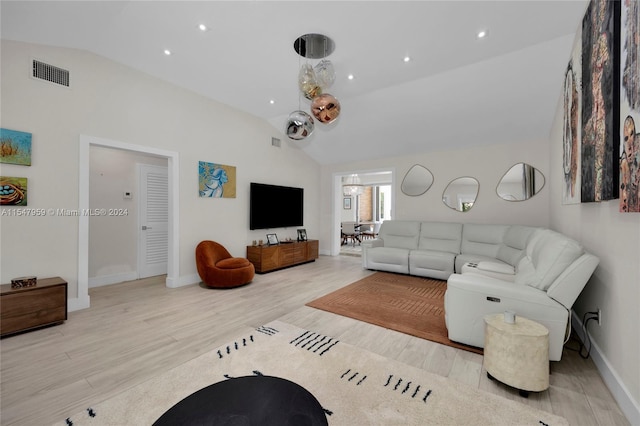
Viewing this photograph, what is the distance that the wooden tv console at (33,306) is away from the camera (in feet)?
8.42

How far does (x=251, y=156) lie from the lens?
5.56 metres

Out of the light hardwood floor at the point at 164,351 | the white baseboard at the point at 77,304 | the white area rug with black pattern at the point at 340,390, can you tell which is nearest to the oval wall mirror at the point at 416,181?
the light hardwood floor at the point at 164,351

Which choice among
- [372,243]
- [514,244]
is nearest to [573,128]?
[514,244]

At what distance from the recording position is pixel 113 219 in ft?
15.1

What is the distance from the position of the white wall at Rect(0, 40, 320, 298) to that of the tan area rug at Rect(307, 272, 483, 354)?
8.44ft

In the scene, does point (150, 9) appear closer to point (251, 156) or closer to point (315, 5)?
point (315, 5)

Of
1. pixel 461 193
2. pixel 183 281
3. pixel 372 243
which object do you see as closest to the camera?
pixel 183 281

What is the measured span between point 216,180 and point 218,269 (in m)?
1.68

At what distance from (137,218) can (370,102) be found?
480 cm

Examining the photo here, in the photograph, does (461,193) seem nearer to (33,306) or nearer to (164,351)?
(164,351)

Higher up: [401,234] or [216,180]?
[216,180]

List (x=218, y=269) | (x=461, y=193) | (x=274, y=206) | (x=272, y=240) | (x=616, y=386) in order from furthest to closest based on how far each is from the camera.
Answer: (x=274, y=206)
(x=272, y=240)
(x=461, y=193)
(x=218, y=269)
(x=616, y=386)

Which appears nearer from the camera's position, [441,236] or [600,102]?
[600,102]

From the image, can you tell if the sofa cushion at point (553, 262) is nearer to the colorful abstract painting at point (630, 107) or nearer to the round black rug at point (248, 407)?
the colorful abstract painting at point (630, 107)
